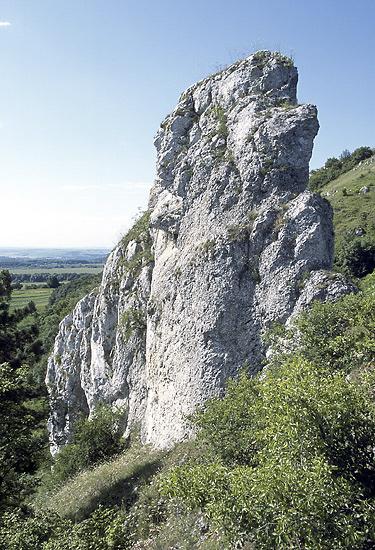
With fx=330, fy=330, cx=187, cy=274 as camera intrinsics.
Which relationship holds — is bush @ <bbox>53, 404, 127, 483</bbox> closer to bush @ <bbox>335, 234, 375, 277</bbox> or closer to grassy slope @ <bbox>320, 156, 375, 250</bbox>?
bush @ <bbox>335, 234, 375, 277</bbox>

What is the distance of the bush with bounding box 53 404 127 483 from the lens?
21.7 metres

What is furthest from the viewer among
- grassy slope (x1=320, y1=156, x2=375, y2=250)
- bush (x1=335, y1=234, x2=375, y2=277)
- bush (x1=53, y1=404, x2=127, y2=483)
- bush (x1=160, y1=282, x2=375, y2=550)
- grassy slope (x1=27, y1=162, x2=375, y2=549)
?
grassy slope (x1=320, y1=156, x2=375, y2=250)

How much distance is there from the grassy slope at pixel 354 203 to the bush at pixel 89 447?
2176 inches

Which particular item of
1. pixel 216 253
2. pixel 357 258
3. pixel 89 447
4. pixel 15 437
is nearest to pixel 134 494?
pixel 15 437

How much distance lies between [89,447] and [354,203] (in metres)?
79.2

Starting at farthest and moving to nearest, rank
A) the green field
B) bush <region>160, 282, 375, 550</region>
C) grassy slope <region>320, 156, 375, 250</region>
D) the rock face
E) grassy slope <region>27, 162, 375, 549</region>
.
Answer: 1. the green field
2. grassy slope <region>320, 156, 375, 250</region>
3. the rock face
4. grassy slope <region>27, 162, 375, 549</region>
5. bush <region>160, 282, 375, 550</region>

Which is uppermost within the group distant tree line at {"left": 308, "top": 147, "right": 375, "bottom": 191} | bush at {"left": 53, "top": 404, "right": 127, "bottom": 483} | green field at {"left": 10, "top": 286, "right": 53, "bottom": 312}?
distant tree line at {"left": 308, "top": 147, "right": 375, "bottom": 191}

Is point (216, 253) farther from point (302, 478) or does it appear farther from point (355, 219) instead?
point (355, 219)

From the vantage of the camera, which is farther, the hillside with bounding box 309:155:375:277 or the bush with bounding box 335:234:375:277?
the hillside with bounding box 309:155:375:277

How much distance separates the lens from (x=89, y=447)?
22281 millimetres

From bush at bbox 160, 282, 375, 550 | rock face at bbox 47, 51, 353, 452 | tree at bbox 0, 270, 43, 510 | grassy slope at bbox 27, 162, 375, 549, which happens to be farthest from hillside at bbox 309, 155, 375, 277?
tree at bbox 0, 270, 43, 510

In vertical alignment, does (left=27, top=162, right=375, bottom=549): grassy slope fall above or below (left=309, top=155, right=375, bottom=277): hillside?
below

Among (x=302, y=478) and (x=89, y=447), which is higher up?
(x=302, y=478)

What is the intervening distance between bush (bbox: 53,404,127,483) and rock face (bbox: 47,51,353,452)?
1535 mm
